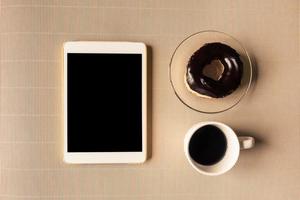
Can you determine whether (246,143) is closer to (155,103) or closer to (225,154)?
(225,154)

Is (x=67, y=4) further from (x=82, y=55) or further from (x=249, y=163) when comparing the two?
(x=249, y=163)

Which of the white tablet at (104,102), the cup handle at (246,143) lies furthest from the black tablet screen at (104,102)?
the cup handle at (246,143)

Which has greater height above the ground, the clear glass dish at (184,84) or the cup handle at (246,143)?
the clear glass dish at (184,84)

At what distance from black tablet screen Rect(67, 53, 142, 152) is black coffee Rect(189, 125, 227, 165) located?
0.08m

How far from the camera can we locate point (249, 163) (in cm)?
58

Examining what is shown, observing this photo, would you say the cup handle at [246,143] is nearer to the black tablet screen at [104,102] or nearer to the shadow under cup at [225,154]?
the shadow under cup at [225,154]

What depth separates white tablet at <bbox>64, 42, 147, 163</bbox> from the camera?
559 millimetres

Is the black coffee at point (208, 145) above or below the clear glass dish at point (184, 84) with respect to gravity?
below

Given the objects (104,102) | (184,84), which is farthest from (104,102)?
(184,84)

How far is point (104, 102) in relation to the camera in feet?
1.84

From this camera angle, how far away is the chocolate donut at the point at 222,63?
55 centimetres

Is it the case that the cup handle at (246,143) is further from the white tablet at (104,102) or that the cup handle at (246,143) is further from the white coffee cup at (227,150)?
the white tablet at (104,102)

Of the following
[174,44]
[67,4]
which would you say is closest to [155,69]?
[174,44]

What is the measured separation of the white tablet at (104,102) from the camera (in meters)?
0.56
